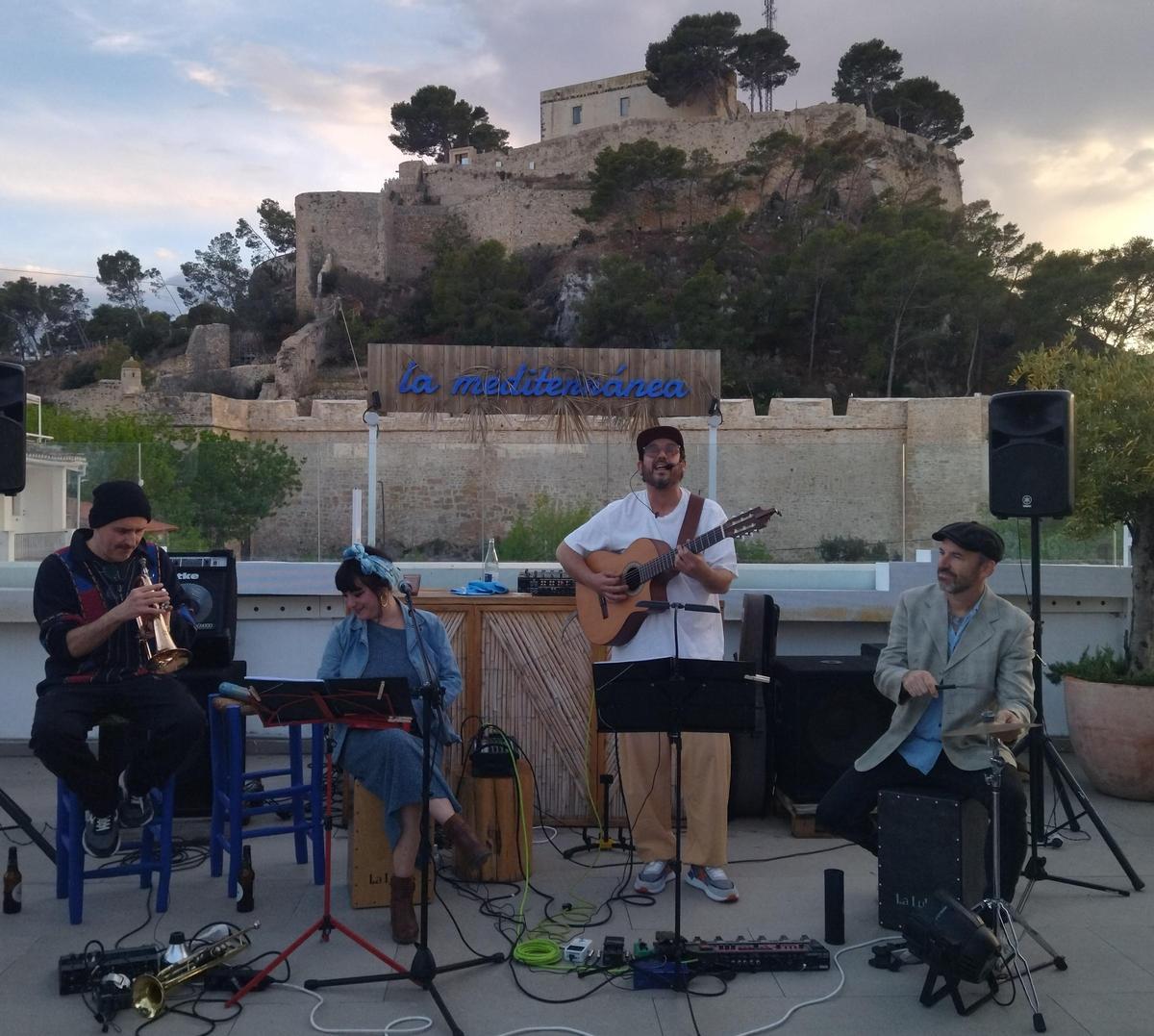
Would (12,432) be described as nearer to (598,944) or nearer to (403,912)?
(403,912)

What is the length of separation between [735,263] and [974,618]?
132 feet


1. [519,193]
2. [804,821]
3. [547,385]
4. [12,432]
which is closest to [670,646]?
[804,821]

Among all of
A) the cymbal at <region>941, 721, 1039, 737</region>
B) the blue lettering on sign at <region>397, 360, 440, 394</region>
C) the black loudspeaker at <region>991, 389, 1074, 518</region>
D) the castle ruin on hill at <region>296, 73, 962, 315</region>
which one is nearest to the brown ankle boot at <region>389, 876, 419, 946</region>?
the cymbal at <region>941, 721, 1039, 737</region>

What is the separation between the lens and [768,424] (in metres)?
24.4

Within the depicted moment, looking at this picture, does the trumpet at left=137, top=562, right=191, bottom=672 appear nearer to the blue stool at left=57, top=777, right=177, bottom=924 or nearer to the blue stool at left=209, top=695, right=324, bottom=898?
the blue stool at left=209, top=695, right=324, bottom=898

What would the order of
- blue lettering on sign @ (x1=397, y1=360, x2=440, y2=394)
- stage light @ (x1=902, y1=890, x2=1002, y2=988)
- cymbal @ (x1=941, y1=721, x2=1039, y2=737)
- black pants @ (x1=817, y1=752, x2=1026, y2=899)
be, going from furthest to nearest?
blue lettering on sign @ (x1=397, y1=360, x2=440, y2=394) < black pants @ (x1=817, y1=752, x2=1026, y2=899) < cymbal @ (x1=941, y1=721, x2=1039, y2=737) < stage light @ (x1=902, y1=890, x2=1002, y2=988)

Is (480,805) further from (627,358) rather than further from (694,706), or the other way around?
(627,358)

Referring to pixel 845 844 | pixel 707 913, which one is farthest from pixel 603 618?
pixel 845 844

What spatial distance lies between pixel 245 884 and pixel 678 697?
1.79 metres

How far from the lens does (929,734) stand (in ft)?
12.6

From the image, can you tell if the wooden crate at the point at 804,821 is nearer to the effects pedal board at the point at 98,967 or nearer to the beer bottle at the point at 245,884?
the beer bottle at the point at 245,884

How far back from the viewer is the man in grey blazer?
145 inches

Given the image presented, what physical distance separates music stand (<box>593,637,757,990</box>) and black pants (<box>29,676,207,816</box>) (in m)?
1.69

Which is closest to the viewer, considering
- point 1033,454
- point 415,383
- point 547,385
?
point 1033,454
